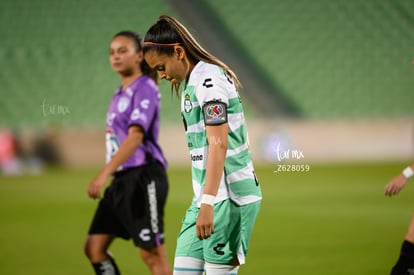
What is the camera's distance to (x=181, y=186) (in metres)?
13.4

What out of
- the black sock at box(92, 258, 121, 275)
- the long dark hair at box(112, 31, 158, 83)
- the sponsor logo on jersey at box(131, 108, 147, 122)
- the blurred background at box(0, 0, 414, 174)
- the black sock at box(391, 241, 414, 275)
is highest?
the blurred background at box(0, 0, 414, 174)

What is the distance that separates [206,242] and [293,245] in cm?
432

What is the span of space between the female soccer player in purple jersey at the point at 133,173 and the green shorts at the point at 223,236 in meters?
1.28

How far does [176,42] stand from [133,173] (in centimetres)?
169

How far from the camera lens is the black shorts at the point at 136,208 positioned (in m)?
5.09

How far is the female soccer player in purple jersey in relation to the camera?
5090mm

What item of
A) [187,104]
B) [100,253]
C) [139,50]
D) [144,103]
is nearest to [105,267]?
[100,253]

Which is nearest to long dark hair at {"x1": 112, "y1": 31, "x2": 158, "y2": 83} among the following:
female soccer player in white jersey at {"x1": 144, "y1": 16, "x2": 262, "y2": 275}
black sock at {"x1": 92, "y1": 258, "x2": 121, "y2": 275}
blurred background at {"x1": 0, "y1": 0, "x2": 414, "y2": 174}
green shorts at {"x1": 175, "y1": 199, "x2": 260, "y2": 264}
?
black sock at {"x1": 92, "y1": 258, "x2": 121, "y2": 275}

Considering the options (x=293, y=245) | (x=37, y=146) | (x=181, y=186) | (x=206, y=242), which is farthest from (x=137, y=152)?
(x=37, y=146)

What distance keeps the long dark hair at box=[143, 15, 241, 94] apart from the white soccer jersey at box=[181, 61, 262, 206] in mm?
45

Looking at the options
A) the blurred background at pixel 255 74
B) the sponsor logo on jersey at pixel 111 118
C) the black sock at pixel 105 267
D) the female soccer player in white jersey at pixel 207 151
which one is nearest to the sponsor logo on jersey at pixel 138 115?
the sponsor logo on jersey at pixel 111 118

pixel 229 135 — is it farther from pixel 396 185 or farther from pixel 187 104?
pixel 396 185

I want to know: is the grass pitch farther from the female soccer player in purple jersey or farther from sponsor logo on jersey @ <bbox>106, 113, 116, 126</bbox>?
sponsor logo on jersey @ <bbox>106, 113, 116, 126</bbox>

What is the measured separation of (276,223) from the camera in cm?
962
